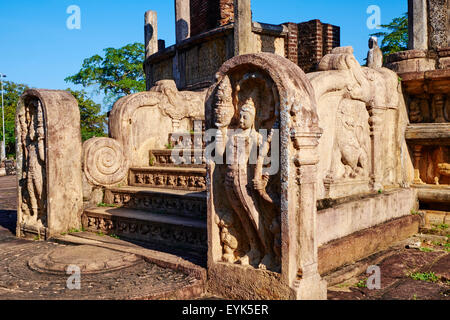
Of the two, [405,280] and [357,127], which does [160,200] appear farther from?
[405,280]

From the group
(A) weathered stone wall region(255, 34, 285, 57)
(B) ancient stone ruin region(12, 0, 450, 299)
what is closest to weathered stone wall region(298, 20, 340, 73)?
(A) weathered stone wall region(255, 34, 285, 57)

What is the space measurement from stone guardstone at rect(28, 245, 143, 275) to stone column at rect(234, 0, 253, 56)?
277 inches

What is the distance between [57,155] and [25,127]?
31.9 inches

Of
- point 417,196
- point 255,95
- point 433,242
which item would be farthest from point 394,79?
point 255,95

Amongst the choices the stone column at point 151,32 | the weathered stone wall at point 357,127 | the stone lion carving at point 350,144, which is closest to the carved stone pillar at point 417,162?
the weathered stone wall at point 357,127

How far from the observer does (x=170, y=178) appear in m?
5.91

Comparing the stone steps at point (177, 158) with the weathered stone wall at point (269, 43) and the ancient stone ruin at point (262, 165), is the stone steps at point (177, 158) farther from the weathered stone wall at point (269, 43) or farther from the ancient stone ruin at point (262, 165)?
the weathered stone wall at point (269, 43)

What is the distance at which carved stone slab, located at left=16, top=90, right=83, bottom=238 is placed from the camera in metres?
5.45

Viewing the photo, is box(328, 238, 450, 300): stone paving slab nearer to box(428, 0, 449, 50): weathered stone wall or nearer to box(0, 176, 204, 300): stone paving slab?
box(0, 176, 204, 300): stone paving slab

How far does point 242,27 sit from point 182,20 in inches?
158

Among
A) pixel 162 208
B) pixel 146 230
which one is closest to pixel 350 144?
pixel 162 208

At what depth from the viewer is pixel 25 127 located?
19.4 ft

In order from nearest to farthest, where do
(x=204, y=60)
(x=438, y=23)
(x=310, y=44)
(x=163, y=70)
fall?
(x=438, y=23) < (x=204, y=60) < (x=310, y=44) < (x=163, y=70)

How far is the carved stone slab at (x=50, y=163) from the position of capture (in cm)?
545
